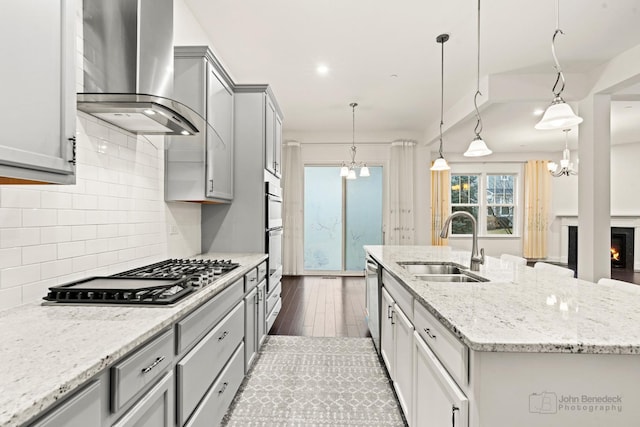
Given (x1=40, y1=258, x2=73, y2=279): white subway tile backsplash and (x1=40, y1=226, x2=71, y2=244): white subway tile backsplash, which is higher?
(x1=40, y1=226, x2=71, y2=244): white subway tile backsplash

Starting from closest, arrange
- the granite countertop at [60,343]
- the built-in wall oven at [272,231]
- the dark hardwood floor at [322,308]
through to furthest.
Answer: the granite countertop at [60,343] < the built-in wall oven at [272,231] < the dark hardwood floor at [322,308]

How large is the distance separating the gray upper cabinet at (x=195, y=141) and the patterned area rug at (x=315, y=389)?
1.48 m

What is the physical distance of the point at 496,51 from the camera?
334 cm

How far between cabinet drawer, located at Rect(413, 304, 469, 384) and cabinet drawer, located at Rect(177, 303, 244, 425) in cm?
103

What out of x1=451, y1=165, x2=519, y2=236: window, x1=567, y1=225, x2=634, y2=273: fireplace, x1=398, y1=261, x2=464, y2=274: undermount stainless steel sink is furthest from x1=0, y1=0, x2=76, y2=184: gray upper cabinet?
x1=567, y1=225, x2=634, y2=273: fireplace

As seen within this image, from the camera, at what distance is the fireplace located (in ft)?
23.4

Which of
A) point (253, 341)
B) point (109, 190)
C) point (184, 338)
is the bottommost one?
point (253, 341)

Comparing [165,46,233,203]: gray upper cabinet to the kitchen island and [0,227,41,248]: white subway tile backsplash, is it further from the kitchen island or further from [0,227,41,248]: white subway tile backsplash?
the kitchen island

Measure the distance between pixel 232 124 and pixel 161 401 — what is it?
2424mm

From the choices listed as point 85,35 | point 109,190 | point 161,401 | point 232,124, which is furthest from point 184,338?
point 232,124

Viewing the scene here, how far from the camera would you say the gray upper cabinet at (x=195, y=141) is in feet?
7.59

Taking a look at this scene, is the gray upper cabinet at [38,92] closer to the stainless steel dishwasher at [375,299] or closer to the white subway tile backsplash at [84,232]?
the white subway tile backsplash at [84,232]

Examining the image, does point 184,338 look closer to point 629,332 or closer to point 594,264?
point 629,332

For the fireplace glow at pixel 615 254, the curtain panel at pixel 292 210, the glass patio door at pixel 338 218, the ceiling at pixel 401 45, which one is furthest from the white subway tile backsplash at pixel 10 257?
the fireplace glow at pixel 615 254
